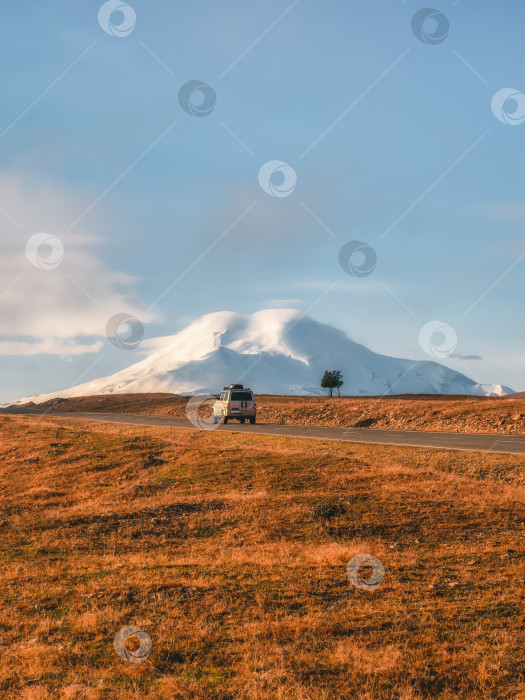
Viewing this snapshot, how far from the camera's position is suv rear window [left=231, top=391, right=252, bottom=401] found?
4241cm

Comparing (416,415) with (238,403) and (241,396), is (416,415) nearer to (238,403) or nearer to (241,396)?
(241,396)

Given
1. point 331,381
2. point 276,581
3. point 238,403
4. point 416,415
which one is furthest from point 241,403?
point 331,381

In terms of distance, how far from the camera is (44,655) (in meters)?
7.93

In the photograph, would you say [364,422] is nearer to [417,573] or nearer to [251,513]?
[251,513]

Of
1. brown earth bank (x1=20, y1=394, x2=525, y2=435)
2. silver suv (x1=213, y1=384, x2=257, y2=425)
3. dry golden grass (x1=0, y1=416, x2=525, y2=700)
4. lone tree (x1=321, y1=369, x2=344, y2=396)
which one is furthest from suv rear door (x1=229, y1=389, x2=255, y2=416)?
lone tree (x1=321, y1=369, x2=344, y2=396)

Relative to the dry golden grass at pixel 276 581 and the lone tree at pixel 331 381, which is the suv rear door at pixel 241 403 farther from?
the lone tree at pixel 331 381

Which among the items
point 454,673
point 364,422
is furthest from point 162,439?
point 454,673

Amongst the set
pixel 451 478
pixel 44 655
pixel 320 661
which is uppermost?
pixel 451 478

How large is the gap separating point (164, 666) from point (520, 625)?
189 inches

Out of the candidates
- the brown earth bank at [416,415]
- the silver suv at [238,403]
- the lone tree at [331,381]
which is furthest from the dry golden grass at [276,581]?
the lone tree at [331,381]

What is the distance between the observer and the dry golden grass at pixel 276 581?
6906 mm

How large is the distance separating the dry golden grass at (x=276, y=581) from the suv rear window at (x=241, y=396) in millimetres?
18327

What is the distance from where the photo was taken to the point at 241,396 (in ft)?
140

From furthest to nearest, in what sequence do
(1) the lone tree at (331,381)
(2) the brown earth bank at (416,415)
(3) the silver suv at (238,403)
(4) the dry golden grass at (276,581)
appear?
(1) the lone tree at (331,381) → (3) the silver suv at (238,403) → (2) the brown earth bank at (416,415) → (4) the dry golden grass at (276,581)
